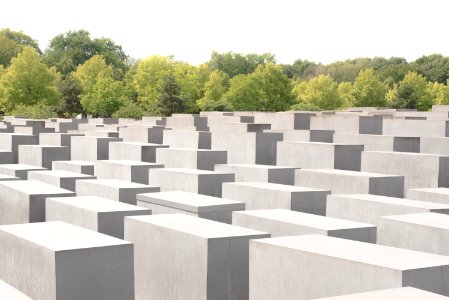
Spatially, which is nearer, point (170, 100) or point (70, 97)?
point (170, 100)

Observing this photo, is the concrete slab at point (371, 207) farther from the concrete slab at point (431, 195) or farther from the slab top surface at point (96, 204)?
the slab top surface at point (96, 204)

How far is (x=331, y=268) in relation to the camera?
6.04 meters

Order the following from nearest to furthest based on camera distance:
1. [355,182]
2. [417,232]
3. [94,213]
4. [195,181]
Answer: [417,232]
[94,213]
[355,182]
[195,181]

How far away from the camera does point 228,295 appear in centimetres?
738

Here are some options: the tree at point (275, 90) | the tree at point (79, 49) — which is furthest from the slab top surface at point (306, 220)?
the tree at point (79, 49)

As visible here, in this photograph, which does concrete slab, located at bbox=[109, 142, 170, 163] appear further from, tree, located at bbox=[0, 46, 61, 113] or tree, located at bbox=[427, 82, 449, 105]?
tree, located at bbox=[427, 82, 449, 105]

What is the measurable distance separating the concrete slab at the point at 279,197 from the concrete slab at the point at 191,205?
881 millimetres

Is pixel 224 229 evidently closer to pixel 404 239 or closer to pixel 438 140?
pixel 404 239

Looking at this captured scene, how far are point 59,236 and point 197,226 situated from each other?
157cm

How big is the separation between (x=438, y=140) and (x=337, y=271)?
31.4ft

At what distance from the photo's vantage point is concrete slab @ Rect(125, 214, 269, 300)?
718 cm

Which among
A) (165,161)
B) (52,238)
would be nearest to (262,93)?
(165,161)

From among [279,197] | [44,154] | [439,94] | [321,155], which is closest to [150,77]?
[439,94]

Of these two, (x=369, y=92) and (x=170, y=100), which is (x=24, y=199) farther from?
(x=369, y=92)
